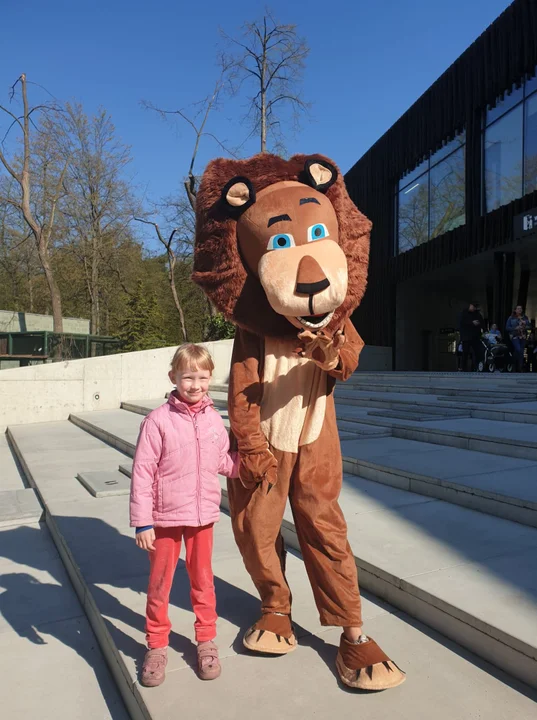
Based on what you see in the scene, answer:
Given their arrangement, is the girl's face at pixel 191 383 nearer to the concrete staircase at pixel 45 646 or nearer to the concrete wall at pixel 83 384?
the concrete staircase at pixel 45 646

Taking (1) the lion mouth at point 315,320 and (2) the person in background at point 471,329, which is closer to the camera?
(1) the lion mouth at point 315,320

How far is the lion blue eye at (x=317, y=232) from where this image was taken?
2.31m

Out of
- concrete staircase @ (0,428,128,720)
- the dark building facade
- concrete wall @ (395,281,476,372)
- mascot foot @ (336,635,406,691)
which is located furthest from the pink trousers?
concrete wall @ (395,281,476,372)

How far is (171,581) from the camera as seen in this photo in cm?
235

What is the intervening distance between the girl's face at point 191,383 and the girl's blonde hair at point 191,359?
2cm

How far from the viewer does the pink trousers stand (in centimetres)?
230

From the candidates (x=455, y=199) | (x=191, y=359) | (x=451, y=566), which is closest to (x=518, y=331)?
(x=455, y=199)

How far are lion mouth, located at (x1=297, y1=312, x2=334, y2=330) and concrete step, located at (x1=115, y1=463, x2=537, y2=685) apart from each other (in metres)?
1.34

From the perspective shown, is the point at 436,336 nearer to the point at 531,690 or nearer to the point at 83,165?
the point at 83,165

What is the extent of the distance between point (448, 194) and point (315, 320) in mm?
17829

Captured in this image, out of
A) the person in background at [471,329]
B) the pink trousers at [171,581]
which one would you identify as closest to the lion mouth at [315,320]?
the pink trousers at [171,581]

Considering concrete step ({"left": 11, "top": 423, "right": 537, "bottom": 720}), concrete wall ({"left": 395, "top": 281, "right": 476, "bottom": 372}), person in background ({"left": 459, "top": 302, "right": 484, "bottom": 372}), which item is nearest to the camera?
concrete step ({"left": 11, "top": 423, "right": 537, "bottom": 720})

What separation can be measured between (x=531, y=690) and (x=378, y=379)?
12.0 m

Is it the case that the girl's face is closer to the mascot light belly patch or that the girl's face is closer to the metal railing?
the mascot light belly patch
